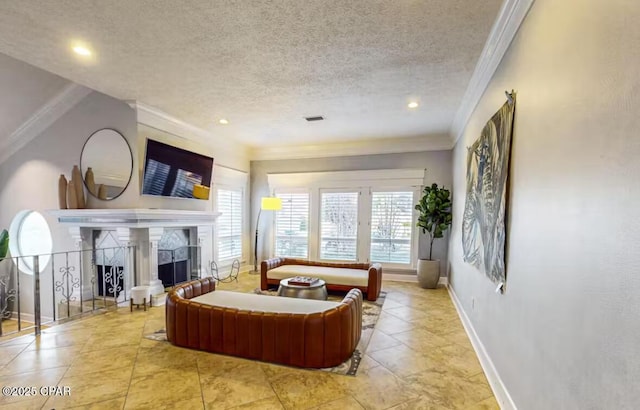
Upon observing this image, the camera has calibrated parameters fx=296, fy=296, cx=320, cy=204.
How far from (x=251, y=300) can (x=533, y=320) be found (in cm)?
260

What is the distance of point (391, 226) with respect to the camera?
614cm

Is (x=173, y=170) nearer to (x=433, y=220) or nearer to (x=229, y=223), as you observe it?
(x=229, y=223)

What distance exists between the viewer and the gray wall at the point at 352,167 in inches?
233

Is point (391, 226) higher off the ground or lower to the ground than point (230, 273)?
higher

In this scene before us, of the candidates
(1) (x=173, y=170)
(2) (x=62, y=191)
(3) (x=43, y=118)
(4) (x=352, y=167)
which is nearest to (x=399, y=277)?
(4) (x=352, y=167)

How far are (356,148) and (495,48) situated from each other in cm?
387

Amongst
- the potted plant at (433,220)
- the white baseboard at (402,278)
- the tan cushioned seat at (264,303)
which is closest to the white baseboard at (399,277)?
the white baseboard at (402,278)

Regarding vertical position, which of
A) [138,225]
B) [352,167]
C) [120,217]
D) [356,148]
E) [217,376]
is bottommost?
[217,376]

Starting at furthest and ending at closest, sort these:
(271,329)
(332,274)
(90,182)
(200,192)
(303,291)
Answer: (200,192)
(332,274)
(90,182)
(303,291)
(271,329)

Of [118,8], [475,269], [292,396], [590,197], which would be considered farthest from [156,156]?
[590,197]

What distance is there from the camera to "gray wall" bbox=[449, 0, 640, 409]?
1008mm

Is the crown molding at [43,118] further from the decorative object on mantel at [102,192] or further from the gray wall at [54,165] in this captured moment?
the decorative object on mantel at [102,192]

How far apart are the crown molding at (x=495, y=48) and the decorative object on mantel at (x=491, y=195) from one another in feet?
1.61

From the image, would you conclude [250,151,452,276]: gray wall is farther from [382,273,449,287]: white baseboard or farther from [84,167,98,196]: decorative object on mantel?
[84,167,98,196]: decorative object on mantel
